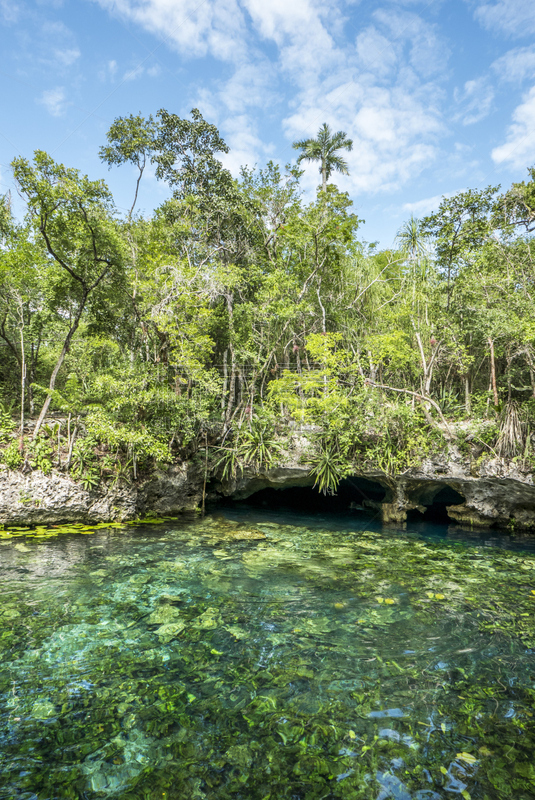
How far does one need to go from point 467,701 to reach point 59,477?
848cm

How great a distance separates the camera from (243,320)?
12.3m

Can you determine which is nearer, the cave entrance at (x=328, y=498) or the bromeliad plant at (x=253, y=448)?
the bromeliad plant at (x=253, y=448)

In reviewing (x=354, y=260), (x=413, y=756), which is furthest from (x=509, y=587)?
(x=354, y=260)

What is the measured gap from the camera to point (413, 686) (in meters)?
3.40

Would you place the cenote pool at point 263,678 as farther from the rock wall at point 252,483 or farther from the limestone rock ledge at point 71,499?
the rock wall at point 252,483

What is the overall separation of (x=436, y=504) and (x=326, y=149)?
1667 cm

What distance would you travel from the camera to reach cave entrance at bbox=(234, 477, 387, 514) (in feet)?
43.4

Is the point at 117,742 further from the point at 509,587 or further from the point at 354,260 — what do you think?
the point at 354,260

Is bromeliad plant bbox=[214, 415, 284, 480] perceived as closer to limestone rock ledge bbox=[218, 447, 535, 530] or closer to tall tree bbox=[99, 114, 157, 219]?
limestone rock ledge bbox=[218, 447, 535, 530]

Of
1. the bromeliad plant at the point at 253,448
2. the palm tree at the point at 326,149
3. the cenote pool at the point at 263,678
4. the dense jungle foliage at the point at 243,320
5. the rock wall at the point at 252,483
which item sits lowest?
the cenote pool at the point at 263,678

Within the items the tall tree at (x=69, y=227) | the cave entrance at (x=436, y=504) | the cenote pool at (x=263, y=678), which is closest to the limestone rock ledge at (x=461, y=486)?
the cave entrance at (x=436, y=504)

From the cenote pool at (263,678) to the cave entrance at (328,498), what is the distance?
6.33 m

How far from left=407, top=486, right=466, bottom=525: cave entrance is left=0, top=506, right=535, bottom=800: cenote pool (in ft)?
15.2

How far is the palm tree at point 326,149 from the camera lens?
18.2 metres
